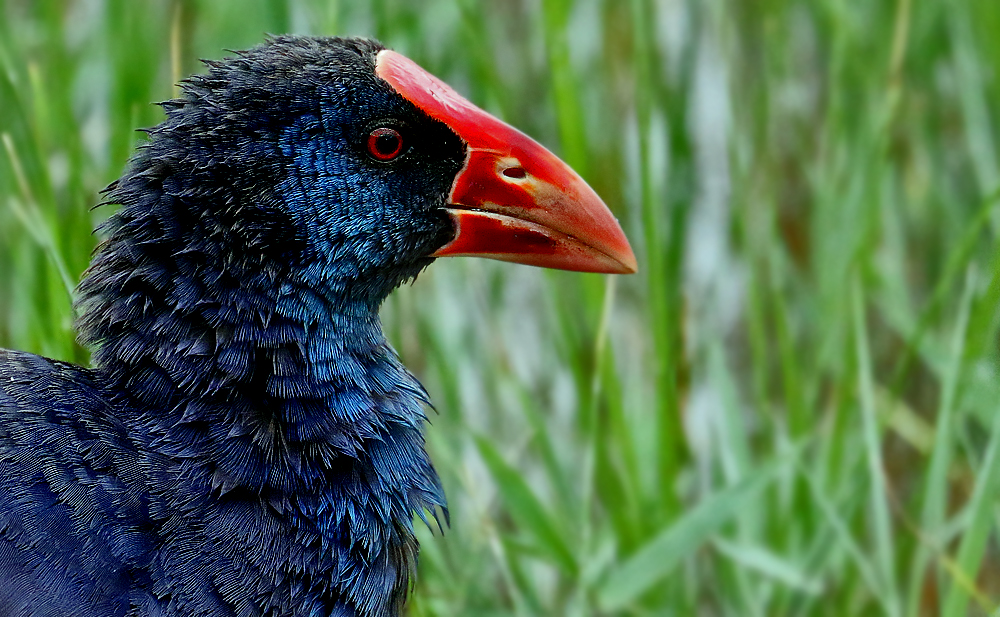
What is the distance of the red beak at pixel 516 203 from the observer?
1683mm

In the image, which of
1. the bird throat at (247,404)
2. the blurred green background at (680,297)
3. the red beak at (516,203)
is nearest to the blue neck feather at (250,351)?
the bird throat at (247,404)

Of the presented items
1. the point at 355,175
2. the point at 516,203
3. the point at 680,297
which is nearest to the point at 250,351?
the point at 355,175

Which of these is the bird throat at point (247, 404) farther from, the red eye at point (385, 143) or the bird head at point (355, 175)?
the red eye at point (385, 143)

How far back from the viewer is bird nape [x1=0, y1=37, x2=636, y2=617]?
143 cm

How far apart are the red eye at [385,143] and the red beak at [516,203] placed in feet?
0.20

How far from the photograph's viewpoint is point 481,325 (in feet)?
9.06

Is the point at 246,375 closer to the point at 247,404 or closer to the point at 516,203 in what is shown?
the point at 247,404

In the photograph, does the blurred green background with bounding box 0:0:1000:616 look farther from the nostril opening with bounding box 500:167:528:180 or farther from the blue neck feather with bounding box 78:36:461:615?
the nostril opening with bounding box 500:167:528:180

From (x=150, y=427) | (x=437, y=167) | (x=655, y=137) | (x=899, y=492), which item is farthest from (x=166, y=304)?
(x=899, y=492)

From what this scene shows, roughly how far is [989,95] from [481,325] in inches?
52.8

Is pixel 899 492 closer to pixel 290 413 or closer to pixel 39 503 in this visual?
pixel 290 413

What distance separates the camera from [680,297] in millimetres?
2641

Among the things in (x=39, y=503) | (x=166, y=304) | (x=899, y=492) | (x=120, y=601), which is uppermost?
(x=166, y=304)

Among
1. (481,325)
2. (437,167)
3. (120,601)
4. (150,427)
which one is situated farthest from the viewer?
(481,325)
